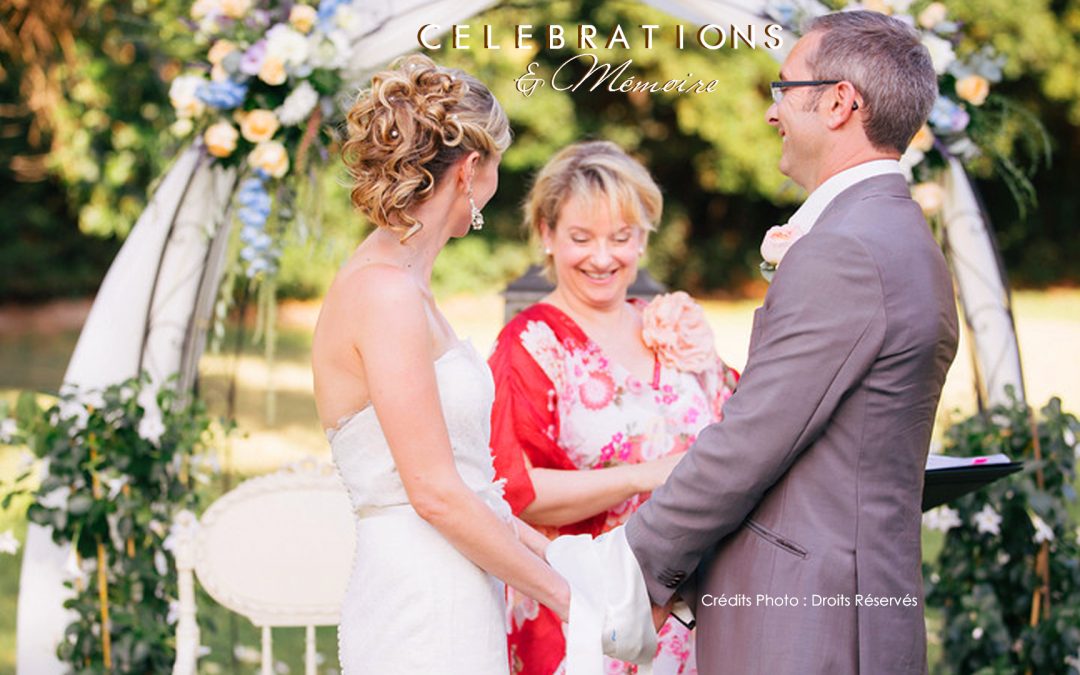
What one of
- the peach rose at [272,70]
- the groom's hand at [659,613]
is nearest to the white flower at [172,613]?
the peach rose at [272,70]

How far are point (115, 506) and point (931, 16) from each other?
273 centimetres

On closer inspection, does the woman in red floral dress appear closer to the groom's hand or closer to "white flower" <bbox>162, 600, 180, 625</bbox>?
the groom's hand

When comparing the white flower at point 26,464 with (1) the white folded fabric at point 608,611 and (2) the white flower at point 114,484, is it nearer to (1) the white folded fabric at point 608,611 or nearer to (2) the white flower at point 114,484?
(2) the white flower at point 114,484

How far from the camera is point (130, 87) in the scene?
12070mm

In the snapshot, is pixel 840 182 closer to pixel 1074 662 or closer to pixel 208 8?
pixel 1074 662

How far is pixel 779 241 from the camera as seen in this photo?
7.13ft

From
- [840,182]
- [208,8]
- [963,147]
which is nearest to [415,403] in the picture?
[840,182]

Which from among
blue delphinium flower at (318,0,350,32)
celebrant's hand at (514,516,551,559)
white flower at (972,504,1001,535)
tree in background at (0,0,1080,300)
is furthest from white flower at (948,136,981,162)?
tree in background at (0,0,1080,300)

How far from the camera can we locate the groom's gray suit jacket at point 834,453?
197 centimetres

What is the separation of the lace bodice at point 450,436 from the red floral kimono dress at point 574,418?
48 centimetres

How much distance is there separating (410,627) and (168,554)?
153cm

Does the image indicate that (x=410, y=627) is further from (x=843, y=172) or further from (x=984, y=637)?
(x=984, y=637)

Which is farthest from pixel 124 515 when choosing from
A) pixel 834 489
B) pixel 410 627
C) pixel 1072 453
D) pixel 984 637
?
pixel 1072 453

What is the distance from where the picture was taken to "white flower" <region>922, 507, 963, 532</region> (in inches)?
141
